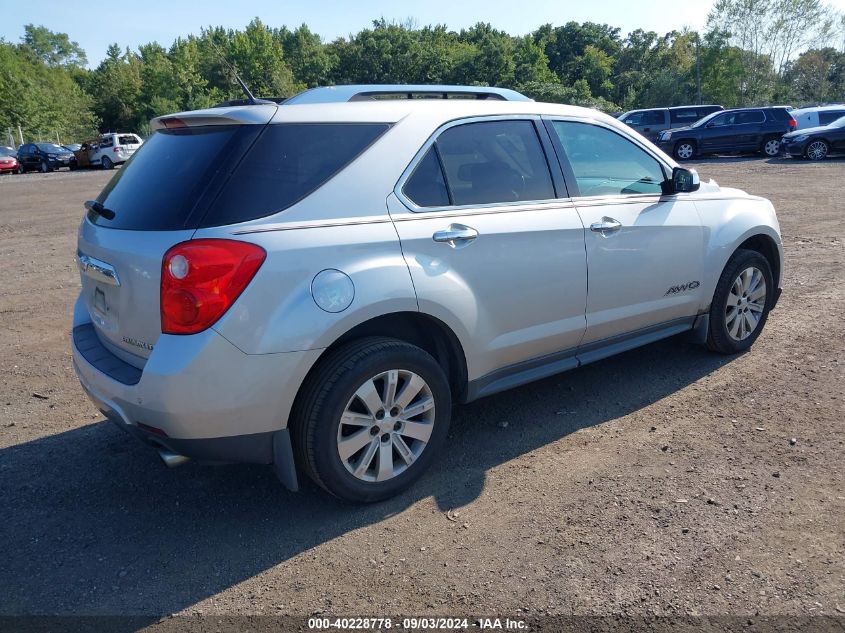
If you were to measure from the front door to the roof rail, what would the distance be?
414mm

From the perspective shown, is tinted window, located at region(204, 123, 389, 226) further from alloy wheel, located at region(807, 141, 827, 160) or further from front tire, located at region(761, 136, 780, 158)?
front tire, located at region(761, 136, 780, 158)

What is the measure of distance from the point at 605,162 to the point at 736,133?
2213 centimetres

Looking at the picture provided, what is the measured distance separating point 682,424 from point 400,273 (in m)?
2.02

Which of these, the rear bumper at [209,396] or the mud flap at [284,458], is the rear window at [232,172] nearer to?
the rear bumper at [209,396]

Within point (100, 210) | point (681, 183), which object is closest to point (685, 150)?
point (681, 183)

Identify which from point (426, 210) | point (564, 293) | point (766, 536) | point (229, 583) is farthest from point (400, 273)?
point (766, 536)

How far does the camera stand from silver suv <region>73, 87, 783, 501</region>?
9.35 feet

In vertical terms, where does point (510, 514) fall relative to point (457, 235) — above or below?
below

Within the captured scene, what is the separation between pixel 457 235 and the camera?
3.40m

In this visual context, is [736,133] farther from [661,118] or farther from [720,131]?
[661,118]

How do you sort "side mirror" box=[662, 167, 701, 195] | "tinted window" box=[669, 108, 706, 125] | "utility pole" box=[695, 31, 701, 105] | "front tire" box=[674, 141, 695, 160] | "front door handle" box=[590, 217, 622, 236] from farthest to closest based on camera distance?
"utility pole" box=[695, 31, 701, 105] < "tinted window" box=[669, 108, 706, 125] < "front tire" box=[674, 141, 695, 160] < "side mirror" box=[662, 167, 701, 195] < "front door handle" box=[590, 217, 622, 236]

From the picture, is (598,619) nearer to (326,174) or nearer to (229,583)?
(229,583)

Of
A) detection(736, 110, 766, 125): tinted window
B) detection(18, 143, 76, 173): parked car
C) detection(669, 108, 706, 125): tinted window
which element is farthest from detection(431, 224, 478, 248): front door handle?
detection(18, 143, 76, 173): parked car

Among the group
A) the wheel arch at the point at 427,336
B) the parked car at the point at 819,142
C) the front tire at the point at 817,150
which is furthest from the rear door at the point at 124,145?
the wheel arch at the point at 427,336
